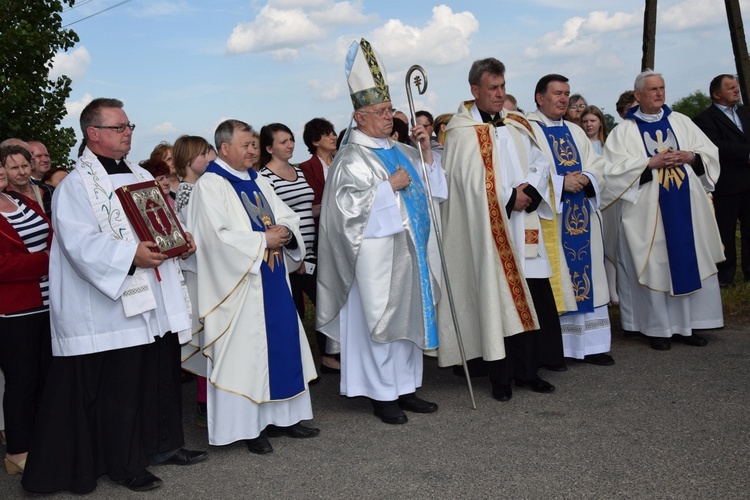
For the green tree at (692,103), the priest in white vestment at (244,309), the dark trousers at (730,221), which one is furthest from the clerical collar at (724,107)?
the green tree at (692,103)

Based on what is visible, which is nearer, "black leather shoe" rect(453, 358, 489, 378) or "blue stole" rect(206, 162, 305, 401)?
"blue stole" rect(206, 162, 305, 401)

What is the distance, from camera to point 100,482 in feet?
14.9

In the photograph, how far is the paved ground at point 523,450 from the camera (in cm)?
402

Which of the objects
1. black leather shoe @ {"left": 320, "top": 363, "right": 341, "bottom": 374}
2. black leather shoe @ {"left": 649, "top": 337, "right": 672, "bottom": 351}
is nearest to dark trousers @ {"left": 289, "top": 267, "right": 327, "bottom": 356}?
black leather shoe @ {"left": 320, "top": 363, "right": 341, "bottom": 374}

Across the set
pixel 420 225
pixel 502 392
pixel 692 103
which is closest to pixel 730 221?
pixel 502 392

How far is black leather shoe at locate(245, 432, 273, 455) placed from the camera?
4.83m

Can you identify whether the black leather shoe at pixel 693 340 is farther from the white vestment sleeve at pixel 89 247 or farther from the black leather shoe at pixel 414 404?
the white vestment sleeve at pixel 89 247

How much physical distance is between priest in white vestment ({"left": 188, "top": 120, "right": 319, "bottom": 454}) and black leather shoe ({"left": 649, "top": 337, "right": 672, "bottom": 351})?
10.0ft

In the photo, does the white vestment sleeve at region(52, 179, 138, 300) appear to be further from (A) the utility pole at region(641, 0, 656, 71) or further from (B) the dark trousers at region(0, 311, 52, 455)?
(A) the utility pole at region(641, 0, 656, 71)

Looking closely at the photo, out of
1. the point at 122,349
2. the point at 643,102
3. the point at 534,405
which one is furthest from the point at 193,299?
the point at 643,102

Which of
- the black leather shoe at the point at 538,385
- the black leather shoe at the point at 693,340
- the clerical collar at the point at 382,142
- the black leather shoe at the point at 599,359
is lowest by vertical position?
the black leather shoe at the point at 693,340

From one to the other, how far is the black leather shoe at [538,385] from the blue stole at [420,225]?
2.42 feet

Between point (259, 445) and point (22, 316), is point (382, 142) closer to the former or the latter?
point (259, 445)

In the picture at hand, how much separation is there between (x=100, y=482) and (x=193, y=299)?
1206 mm
